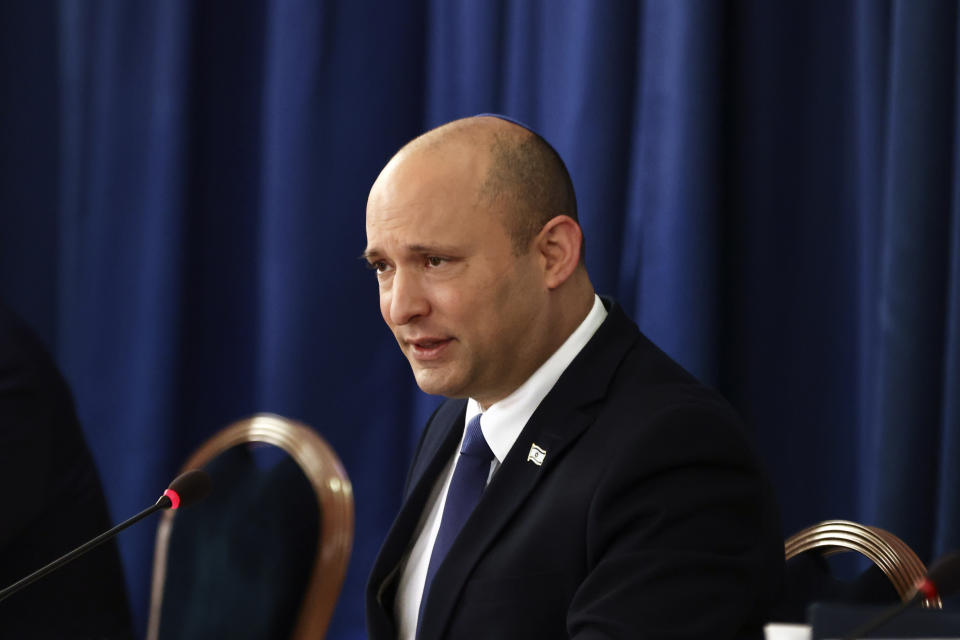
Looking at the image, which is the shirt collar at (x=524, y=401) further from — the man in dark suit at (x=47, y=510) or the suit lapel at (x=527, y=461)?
the man in dark suit at (x=47, y=510)

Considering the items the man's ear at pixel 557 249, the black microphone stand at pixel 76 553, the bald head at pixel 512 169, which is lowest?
the black microphone stand at pixel 76 553

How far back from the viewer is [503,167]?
1.88m

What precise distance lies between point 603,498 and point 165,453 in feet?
7.00

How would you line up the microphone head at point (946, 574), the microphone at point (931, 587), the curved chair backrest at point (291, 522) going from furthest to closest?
the curved chair backrest at point (291, 522) < the microphone head at point (946, 574) < the microphone at point (931, 587)

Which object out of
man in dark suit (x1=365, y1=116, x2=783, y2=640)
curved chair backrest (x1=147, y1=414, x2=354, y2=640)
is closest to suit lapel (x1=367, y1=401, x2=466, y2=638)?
man in dark suit (x1=365, y1=116, x2=783, y2=640)

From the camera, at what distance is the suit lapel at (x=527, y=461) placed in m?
1.73

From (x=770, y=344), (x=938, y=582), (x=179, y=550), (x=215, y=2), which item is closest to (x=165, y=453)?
(x=179, y=550)

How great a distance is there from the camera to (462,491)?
1882mm

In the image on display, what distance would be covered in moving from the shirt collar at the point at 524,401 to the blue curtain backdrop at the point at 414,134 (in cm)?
→ 59

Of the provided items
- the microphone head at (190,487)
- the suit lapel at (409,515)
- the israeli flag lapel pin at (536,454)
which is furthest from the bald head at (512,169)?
the microphone head at (190,487)

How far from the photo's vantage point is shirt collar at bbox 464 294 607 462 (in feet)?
6.18

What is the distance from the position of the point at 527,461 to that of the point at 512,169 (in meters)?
0.46

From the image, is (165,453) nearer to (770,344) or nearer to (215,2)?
(215,2)

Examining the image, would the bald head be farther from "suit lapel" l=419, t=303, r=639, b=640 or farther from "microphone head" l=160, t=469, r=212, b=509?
"microphone head" l=160, t=469, r=212, b=509
